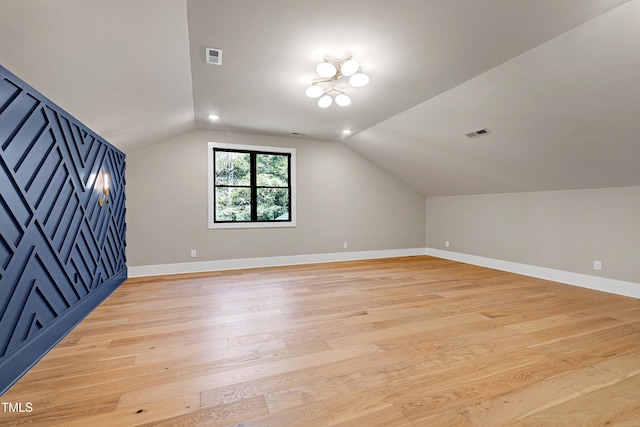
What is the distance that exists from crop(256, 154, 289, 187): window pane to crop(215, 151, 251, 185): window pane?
0.71ft

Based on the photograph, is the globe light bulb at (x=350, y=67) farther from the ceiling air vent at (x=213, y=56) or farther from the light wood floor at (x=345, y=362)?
the light wood floor at (x=345, y=362)

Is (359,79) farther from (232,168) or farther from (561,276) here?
(561,276)

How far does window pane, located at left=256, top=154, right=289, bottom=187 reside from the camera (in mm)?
5613

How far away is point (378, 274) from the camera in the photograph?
193 inches

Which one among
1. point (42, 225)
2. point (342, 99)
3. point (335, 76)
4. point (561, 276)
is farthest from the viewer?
point (561, 276)

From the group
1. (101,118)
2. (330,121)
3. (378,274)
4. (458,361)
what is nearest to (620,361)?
(458,361)

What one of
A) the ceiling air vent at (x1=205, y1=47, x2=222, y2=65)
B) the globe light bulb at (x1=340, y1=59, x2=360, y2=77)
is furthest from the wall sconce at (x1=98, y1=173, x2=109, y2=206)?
the globe light bulb at (x1=340, y1=59, x2=360, y2=77)

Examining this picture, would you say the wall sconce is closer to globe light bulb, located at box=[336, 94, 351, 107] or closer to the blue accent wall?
the blue accent wall

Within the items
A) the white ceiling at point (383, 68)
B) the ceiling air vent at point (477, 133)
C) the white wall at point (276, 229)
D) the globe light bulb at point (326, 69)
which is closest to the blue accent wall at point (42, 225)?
the white ceiling at point (383, 68)

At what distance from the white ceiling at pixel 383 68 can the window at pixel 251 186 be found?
954 mm

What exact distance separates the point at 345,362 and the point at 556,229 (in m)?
4.19

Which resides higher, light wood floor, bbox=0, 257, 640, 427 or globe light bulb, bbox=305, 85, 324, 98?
globe light bulb, bbox=305, 85, 324, 98

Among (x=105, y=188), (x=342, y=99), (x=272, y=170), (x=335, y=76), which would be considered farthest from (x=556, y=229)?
(x=105, y=188)

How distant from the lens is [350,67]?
2.73 m
